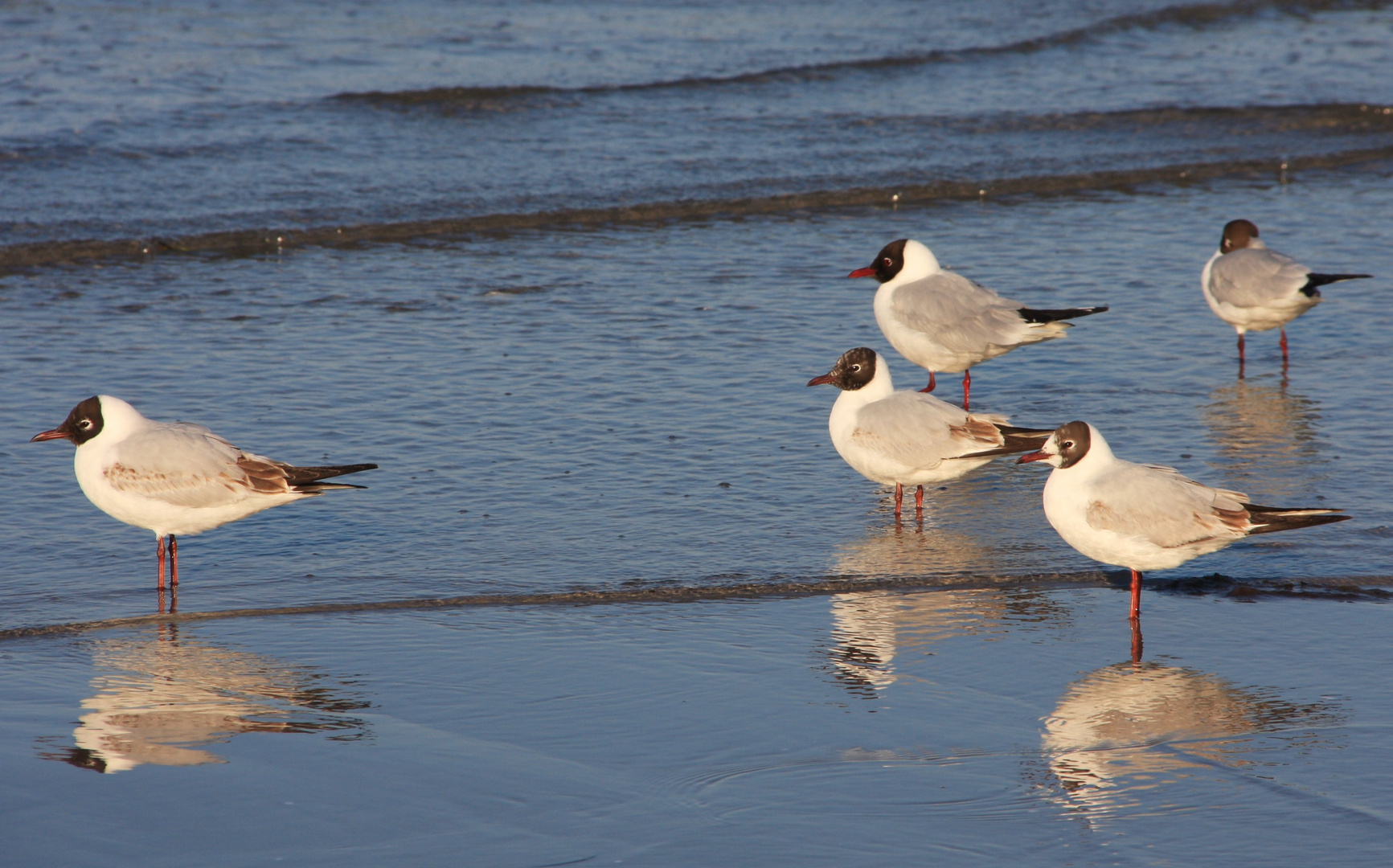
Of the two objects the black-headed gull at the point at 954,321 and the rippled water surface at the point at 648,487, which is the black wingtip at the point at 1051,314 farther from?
the rippled water surface at the point at 648,487

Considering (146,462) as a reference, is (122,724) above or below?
below

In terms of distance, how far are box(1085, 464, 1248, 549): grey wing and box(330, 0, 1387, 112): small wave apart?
1158cm

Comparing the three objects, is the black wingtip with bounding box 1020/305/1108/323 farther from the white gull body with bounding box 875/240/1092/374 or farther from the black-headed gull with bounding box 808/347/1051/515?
the black-headed gull with bounding box 808/347/1051/515

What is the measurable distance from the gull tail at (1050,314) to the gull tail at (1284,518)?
2897 mm

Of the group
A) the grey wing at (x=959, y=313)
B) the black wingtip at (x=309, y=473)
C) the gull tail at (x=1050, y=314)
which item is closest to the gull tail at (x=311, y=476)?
the black wingtip at (x=309, y=473)

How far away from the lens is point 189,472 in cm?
561

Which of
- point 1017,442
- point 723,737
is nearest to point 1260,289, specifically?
point 1017,442

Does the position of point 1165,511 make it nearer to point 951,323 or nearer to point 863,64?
point 951,323

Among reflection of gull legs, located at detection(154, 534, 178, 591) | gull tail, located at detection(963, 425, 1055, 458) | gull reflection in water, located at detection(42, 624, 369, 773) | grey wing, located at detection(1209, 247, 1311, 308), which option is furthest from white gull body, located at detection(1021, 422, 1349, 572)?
grey wing, located at detection(1209, 247, 1311, 308)

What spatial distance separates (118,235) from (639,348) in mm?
4943

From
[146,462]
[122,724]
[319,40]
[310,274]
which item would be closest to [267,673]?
[122,724]

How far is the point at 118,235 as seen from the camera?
11.1 m

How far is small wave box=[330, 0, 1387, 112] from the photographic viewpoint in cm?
1558

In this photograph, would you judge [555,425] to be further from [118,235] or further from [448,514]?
[118,235]
